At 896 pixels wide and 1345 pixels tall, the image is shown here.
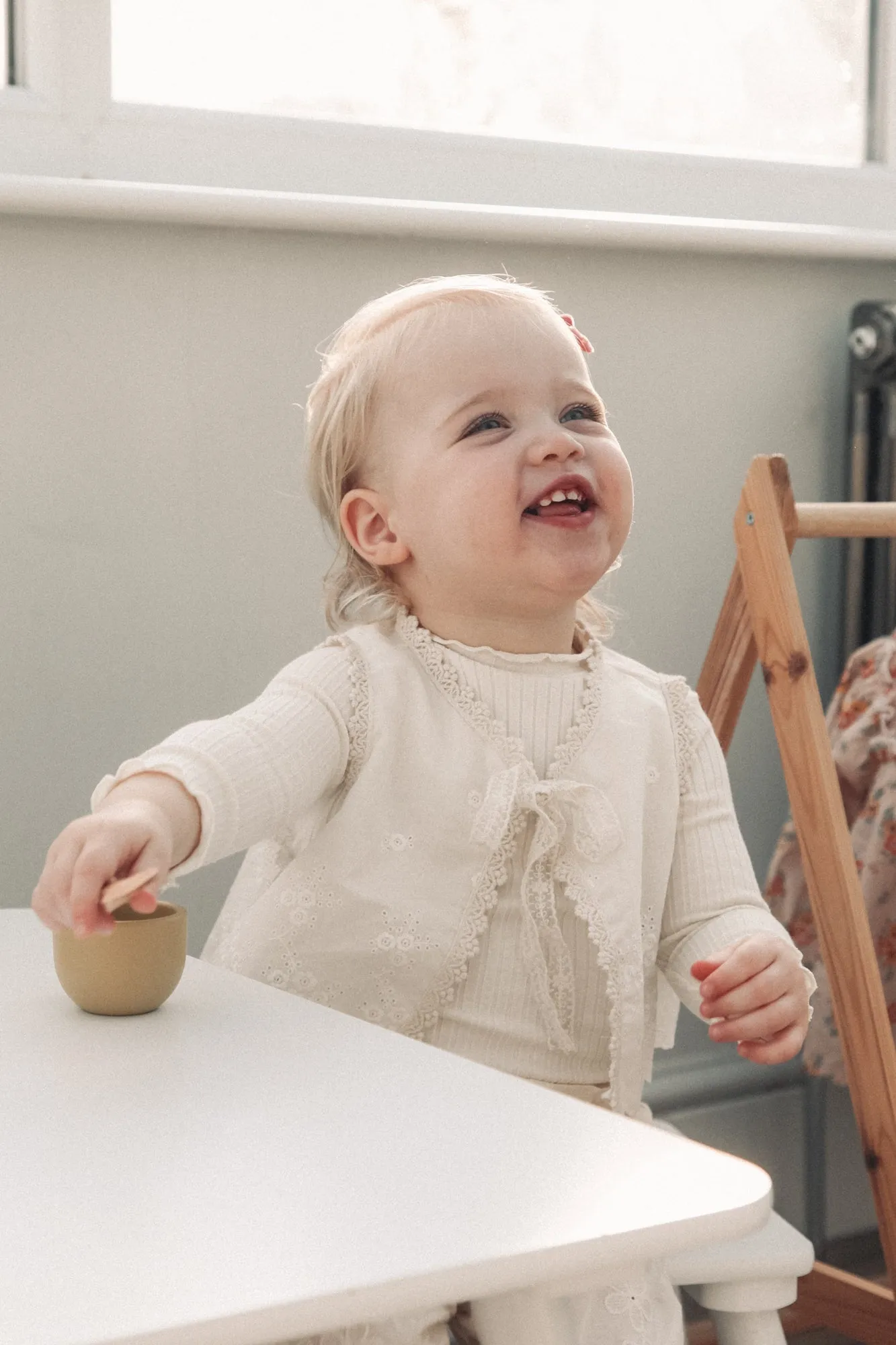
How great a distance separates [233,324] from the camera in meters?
1.31

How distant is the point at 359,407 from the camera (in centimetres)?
103

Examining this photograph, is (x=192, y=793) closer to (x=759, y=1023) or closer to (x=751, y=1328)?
(x=759, y=1023)

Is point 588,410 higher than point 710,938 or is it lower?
higher

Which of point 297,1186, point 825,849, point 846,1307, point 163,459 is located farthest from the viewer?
point 846,1307

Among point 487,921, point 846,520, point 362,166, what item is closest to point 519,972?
point 487,921

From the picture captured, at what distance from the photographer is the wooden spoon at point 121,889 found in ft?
2.21

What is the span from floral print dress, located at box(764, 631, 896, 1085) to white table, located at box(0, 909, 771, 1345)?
85 cm

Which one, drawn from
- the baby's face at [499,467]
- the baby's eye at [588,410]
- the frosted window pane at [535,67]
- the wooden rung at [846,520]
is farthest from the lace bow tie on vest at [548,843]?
the frosted window pane at [535,67]

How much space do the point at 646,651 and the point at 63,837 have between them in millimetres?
959

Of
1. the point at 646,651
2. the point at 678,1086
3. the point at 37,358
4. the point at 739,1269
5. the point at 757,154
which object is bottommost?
the point at 678,1086

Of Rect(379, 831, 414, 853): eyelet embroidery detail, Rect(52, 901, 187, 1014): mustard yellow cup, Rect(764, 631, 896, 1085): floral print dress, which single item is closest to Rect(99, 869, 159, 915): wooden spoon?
Rect(52, 901, 187, 1014): mustard yellow cup

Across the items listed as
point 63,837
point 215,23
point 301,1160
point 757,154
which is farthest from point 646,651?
point 301,1160

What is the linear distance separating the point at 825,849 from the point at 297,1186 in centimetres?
72

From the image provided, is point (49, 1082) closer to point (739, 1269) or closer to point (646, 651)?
point (739, 1269)
